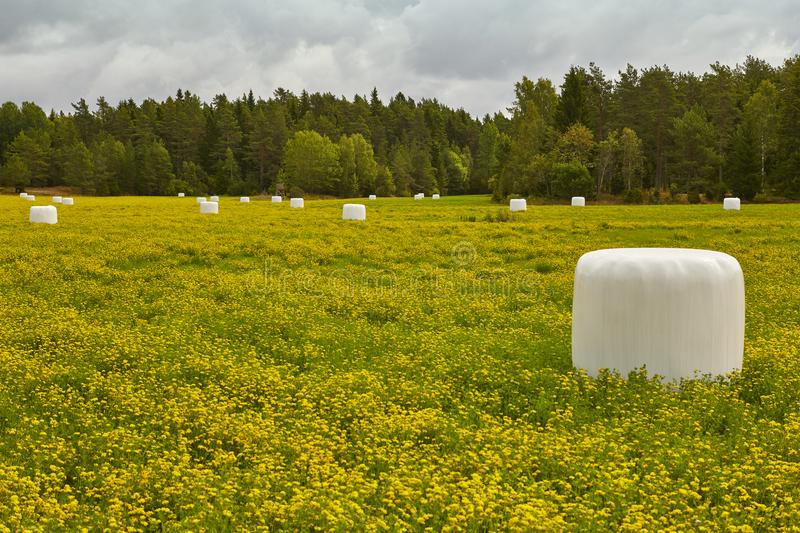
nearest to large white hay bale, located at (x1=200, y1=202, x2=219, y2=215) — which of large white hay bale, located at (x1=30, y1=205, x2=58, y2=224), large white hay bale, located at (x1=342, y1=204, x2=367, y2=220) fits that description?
large white hay bale, located at (x1=342, y1=204, x2=367, y2=220)

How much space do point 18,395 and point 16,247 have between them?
54.3 feet

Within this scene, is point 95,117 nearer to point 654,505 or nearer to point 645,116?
point 645,116

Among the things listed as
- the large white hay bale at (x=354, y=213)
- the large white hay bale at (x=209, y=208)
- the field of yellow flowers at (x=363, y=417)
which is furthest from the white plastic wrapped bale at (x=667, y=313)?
the large white hay bale at (x=209, y=208)

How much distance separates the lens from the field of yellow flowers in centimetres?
636

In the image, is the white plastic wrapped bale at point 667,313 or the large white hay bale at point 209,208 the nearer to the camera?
the white plastic wrapped bale at point 667,313

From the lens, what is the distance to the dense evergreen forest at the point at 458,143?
76.6 m

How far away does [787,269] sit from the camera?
2011 centimetres

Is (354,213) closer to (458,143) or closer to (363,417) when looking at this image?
(363,417)

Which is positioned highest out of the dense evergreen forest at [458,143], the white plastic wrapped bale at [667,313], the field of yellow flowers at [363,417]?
the dense evergreen forest at [458,143]

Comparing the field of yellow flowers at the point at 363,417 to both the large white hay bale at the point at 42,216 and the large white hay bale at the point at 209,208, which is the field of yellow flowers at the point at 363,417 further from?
the large white hay bale at the point at 209,208

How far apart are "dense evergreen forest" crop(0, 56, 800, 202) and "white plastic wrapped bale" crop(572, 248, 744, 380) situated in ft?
211

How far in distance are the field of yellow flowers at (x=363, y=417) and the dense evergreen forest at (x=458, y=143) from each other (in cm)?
6212

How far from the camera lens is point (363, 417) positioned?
870 cm

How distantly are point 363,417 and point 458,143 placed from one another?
597 ft
